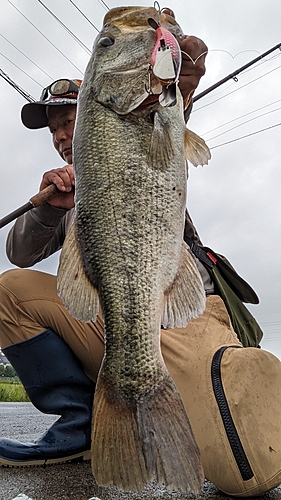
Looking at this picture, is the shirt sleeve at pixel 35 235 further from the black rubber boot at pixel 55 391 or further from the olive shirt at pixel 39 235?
the black rubber boot at pixel 55 391

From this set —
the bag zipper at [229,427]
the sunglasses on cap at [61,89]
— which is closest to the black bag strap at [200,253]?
the bag zipper at [229,427]

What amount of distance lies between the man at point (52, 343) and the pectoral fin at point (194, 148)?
0.61 metres

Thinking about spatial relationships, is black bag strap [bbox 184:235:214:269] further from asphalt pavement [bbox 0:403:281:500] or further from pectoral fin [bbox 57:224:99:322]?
asphalt pavement [bbox 0:403:281:500]

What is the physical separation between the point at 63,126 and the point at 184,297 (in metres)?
1.95

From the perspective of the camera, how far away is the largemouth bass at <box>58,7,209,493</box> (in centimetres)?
178

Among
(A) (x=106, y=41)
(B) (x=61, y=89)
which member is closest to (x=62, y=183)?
(A) (x=106, y=41)

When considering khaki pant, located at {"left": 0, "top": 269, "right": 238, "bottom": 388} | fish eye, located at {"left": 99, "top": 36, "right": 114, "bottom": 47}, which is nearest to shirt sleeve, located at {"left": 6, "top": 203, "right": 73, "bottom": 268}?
khaki pant, located at {"left": 0, "top": 269, "right": 238, "bottom": 388}

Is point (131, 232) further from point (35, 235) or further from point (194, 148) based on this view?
point (35, 235)

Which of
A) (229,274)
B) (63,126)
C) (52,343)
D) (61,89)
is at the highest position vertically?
(61,89)

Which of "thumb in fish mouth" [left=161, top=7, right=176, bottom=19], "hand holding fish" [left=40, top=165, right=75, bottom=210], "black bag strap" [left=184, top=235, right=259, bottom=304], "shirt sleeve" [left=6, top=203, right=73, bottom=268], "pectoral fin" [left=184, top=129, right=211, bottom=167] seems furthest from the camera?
"black bag strap" [left=184, top=235, right=259, bottom=304]

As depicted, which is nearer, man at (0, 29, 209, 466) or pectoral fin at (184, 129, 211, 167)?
pectoral fin at (184, 129, 211, 167)

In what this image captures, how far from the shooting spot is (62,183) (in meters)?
2.48

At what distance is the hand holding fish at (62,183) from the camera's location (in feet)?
8.13

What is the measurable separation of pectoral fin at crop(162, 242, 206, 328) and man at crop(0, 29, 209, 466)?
799 millimetres
